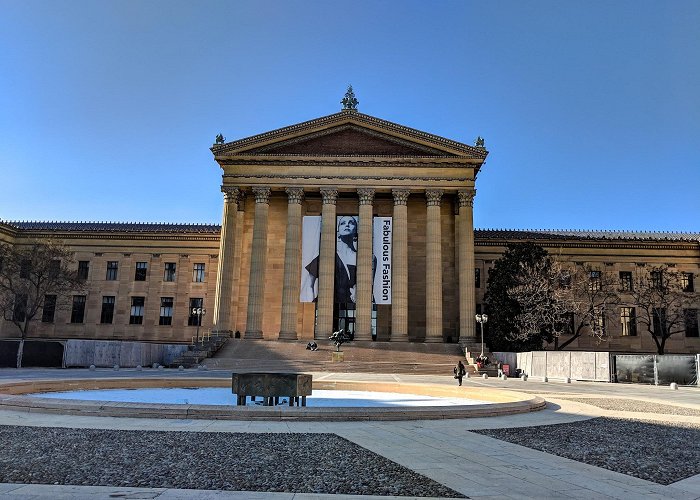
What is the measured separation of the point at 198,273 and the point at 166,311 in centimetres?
517

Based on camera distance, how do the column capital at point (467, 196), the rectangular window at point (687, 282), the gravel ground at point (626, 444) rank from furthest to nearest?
1. the rectangular window at point (687, 282)
2. the column capital at point (467, 196)
3. the gravel ground at point (626, 444)

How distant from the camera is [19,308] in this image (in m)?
55.9

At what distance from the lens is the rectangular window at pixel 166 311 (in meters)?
59.0

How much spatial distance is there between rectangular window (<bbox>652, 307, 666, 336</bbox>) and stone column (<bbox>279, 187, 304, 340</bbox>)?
3250cm

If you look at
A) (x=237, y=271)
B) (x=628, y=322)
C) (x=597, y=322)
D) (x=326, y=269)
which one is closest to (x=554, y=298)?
(x=597, y=322)

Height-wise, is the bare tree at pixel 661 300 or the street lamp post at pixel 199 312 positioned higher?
the bare tree at pixel 661 300

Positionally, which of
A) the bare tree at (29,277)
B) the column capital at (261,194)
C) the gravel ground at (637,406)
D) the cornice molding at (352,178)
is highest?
the cornice molding at (352,178)

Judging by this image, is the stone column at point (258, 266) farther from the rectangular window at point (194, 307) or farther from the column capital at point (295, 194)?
the rectangular window at point (194, 307)

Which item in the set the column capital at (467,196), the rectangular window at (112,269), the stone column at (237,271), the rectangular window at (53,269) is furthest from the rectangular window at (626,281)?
the rectangular window at (53,269)

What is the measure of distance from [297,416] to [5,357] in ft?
99.2

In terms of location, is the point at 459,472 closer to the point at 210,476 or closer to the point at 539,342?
the point at 210,476

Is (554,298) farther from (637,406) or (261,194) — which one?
(637,406)

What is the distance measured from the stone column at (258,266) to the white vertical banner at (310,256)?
11.7 feet

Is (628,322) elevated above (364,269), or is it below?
below
